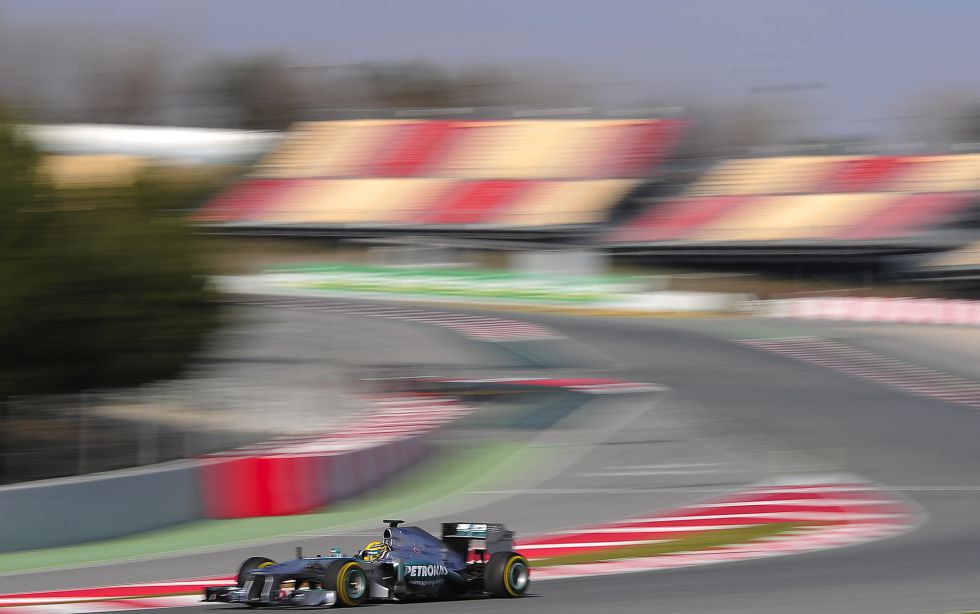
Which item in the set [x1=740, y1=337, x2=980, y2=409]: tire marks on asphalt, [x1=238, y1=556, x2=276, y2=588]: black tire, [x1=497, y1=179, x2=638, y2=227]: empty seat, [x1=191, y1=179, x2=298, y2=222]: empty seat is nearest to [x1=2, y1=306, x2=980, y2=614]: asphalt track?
[x1=238, y1=556, x2=276, y2=588]: black tire

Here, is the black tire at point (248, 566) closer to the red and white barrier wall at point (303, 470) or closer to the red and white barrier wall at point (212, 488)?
the red and white barrier wall at point (212, 488)

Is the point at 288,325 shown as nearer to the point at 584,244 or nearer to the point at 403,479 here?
the point at 403,479

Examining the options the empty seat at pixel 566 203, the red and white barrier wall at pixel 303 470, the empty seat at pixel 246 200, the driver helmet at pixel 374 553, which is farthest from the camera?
the empty seat at pixel 246 200

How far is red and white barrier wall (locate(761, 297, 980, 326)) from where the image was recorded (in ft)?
109

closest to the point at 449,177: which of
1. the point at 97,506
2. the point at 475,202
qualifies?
the point at 475,202

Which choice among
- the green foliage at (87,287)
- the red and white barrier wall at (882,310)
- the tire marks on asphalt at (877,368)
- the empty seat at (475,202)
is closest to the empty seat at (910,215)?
the red and white barrier wall at (882,310)

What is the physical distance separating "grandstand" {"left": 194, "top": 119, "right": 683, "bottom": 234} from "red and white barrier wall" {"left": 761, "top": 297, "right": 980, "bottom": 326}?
15540 mm

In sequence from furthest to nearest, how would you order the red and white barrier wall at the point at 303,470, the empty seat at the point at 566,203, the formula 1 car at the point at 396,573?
the empty seat at the point at 566,203 → the red and white barrier wall at the point at 303,470 → the formula 1 car at the point at 396,573

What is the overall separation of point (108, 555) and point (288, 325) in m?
14.6

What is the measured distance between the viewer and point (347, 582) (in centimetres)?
781

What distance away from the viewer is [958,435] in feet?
60.0

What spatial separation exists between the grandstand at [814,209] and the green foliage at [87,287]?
35003 millimetres

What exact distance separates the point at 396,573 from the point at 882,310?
2814 centimetres

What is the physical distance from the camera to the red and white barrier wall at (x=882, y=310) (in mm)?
33125
